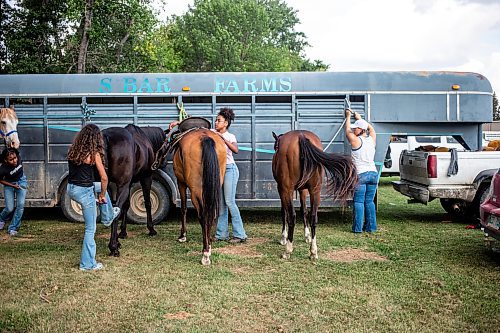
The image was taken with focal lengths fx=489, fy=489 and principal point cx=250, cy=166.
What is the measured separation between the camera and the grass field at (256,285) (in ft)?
13.7

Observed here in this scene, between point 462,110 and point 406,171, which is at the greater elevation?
point 462,110

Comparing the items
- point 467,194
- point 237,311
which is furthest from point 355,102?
point 237,311

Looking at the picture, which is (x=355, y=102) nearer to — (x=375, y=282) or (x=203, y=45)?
(x=375, y=282)

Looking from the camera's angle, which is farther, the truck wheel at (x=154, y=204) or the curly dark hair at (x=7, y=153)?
the truck wheel at (x=154, y=204)

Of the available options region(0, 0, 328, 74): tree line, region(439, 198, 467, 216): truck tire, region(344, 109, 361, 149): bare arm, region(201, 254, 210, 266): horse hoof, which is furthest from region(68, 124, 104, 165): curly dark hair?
region(0, 0, 328, 74): tree line

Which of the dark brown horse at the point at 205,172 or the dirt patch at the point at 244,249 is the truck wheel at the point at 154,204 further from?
the dark brown horse at the point at 205,172

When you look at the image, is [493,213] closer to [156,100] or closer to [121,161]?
[121,161]

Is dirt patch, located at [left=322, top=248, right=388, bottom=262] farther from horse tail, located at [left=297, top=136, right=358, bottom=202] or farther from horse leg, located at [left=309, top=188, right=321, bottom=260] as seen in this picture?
horse tail, located at [left=297, top=136, right=358, bottom=202]

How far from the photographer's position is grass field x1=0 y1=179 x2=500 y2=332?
4.16 meters

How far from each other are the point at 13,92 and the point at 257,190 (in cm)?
490

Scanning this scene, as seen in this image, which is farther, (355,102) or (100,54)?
(100,54)

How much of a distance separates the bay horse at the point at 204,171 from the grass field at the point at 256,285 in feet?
1.73

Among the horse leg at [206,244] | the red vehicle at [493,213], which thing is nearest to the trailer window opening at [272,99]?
the horse leg at [206,244]

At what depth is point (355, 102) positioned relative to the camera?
9055 millimetres
